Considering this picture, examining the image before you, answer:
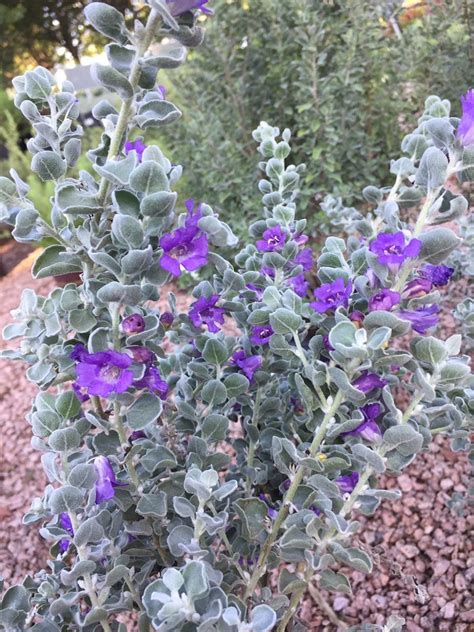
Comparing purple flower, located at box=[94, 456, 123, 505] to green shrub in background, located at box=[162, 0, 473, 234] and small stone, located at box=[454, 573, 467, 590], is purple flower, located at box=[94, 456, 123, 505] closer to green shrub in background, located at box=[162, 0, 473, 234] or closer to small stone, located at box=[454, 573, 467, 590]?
small stone, located at box=[454, 573, 467, 590]

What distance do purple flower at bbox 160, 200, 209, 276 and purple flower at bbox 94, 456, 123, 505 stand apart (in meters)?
0.36

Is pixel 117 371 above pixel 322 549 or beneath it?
above

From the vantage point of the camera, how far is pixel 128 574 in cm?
111

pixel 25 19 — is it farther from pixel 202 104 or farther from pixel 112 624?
pixel 112 624

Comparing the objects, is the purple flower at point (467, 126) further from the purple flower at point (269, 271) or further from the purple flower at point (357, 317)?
the purple flower at point (269, 271)

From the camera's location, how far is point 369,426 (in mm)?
1030

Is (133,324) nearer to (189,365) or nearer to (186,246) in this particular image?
(186,246)

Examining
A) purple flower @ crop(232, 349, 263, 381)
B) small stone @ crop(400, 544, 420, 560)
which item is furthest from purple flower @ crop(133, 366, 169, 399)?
small stone @ crop(400, 544, 420, 560)

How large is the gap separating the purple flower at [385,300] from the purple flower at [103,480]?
0.52 meters

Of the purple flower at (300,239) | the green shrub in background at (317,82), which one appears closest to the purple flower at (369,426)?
the purple flower at (300,239)

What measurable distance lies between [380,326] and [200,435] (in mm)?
507

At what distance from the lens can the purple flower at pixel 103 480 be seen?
3.34 feet

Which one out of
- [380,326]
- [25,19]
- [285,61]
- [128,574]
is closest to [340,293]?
[380,326]

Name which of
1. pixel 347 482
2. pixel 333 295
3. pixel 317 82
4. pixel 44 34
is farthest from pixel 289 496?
pixel 44 34
